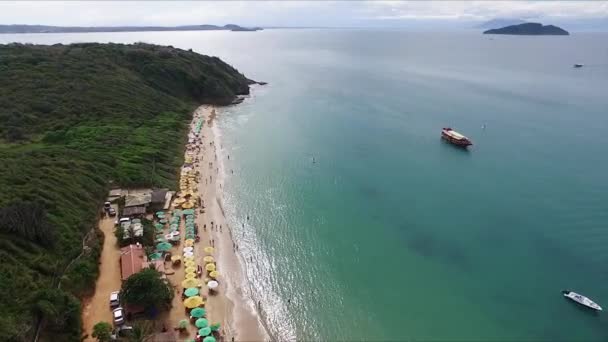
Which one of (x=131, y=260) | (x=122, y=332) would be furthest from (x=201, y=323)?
(x=131, y=260)

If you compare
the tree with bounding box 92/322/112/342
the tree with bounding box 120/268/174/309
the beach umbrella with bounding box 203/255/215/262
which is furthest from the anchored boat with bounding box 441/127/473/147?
the tree with bounding box 92/322/112/342

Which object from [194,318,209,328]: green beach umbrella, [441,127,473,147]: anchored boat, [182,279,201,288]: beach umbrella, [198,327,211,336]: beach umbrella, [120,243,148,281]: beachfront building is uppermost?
[120,243,148,281]: beachfront building

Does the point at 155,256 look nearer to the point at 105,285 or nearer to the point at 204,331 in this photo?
the point at 105,285

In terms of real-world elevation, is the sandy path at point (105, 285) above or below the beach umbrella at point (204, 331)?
above

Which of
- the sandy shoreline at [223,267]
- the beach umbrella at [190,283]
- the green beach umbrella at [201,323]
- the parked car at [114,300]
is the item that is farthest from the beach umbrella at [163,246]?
the green beach umbrella at [201,323]

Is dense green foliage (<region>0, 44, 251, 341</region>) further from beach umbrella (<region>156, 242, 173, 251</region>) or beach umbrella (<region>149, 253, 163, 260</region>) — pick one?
beach umbrella (<region>156, 242, 173, 251</region>)

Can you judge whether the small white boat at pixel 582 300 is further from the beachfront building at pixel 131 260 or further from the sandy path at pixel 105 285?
the sandy path at pixel 105 285

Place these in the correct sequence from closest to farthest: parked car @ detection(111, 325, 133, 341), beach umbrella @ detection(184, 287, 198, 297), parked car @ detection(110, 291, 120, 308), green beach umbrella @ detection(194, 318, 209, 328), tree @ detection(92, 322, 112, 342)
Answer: tree @ detection(92, 322, 112, 342) → parked car @ detection(111, 325, 133, 341) → green beach umbrella @ detection(194, 318, 209, 328) → parked car @ detection(110, 291, 120, 308) → beach umbrella @ detection(184, 287, 198, 297)
